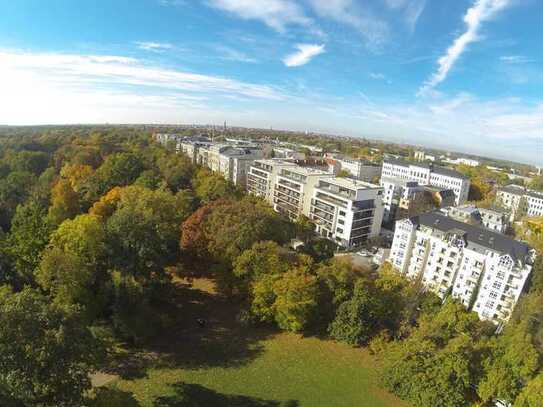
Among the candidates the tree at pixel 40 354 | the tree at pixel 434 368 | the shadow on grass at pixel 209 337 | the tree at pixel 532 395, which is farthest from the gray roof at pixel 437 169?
the tree at pixel 40 354

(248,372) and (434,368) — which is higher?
(434,368)

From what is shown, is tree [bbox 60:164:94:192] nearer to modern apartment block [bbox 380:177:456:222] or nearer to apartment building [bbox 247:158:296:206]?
apartment building [bbox 247:158:296:206]

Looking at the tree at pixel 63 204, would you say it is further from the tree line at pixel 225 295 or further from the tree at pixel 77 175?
the tree at pixel 77 175

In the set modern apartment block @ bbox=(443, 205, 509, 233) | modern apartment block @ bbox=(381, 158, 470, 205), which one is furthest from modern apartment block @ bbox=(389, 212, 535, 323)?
modern apartment block @ bbox=(381, 158, 470, 205)

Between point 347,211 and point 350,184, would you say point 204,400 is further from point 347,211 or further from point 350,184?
point 350,184

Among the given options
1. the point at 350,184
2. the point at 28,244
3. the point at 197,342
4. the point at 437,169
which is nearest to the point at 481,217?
the point at 350,184

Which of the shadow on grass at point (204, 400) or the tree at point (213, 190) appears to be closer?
the shadow on grass at point (204, 400)

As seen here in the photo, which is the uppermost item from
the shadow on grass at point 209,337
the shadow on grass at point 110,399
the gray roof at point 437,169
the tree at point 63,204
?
the gray roof at point 437,169
